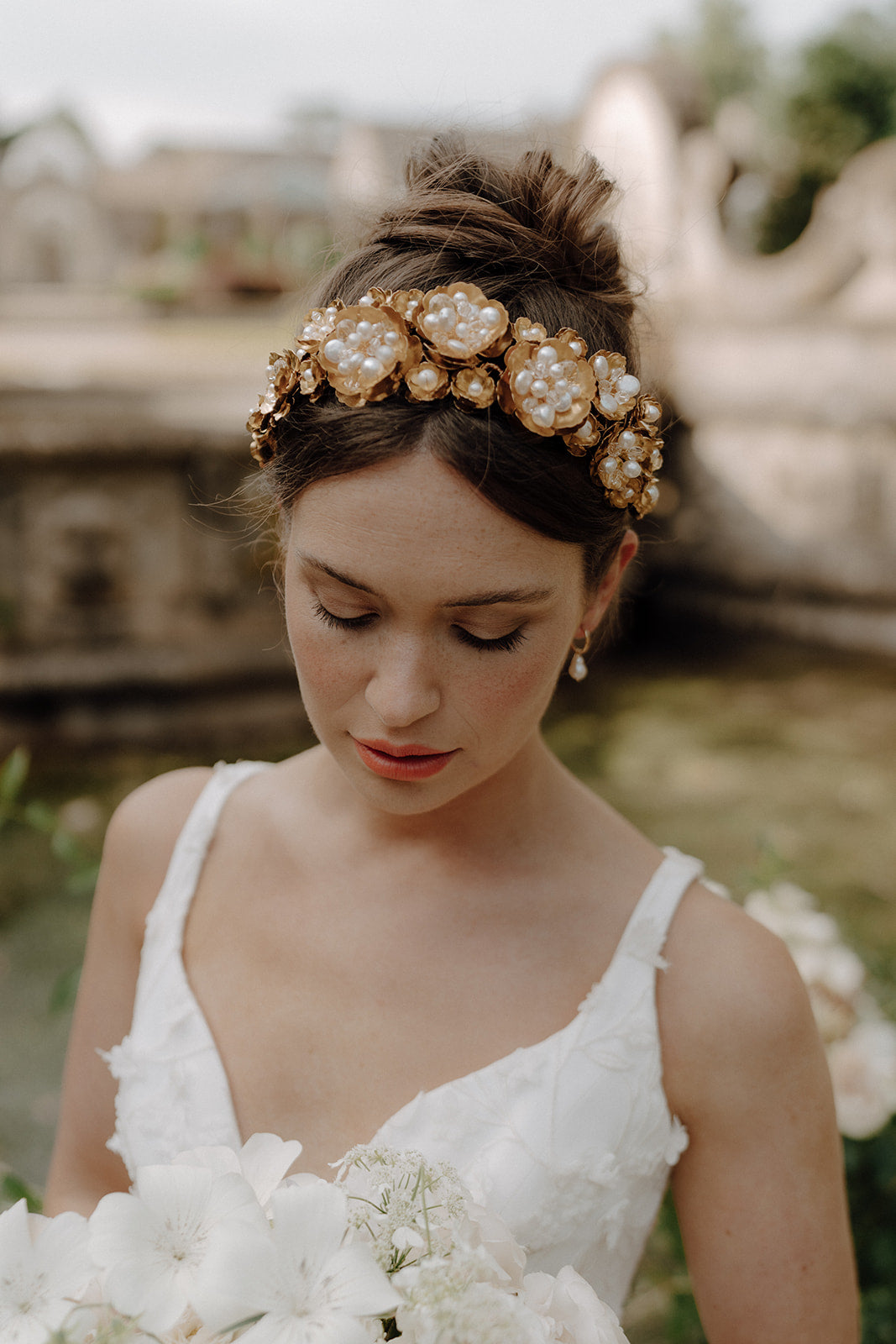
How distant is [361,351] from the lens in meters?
1.28

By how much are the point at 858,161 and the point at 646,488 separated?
5.47m

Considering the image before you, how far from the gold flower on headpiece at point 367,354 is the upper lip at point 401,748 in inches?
16.1

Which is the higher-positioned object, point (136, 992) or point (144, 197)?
point (144, 197)

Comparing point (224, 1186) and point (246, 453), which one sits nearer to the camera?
point (224, 1186)

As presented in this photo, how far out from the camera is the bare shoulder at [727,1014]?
138 cm

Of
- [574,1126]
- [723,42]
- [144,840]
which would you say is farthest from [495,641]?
[723,42]

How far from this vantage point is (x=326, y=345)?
51.3 inches

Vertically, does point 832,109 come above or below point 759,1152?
above

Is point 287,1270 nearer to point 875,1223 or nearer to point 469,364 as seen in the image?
point 469,364

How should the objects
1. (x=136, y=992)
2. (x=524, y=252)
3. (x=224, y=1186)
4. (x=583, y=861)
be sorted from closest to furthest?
(x=224, y=1186) → (x=524, y=252) → (x=583, y=861) → (x=136, y=992)

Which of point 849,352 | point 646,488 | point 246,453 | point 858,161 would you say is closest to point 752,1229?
point 646,488

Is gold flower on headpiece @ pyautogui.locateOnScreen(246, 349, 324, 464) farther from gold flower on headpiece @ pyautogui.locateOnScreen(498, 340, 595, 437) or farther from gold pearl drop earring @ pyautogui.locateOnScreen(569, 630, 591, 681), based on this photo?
gold pearl drop earring @ pyautogui.locateOnScreen(569, 630, 591, 681)

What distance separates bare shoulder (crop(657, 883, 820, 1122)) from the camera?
138cm

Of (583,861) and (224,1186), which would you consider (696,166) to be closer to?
(583,861)
